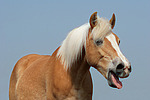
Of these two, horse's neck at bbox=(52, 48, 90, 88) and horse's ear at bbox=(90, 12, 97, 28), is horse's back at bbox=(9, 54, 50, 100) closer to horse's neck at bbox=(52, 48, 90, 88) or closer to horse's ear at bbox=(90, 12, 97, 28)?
horse's neck at bbox=(52, 48, 90, 88)

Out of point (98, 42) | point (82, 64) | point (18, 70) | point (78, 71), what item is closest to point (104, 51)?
point (98, 42)

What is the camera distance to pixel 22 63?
8.29m

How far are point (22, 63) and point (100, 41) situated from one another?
329 centimetres

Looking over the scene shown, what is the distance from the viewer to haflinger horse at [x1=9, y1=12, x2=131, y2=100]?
5.54 m

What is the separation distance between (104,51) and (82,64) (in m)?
0.54

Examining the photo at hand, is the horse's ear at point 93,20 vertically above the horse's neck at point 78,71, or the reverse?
the horse's ear at point 93,20

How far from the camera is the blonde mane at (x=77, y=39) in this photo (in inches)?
224

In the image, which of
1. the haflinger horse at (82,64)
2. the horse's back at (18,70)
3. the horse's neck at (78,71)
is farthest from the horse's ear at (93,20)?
the horse's back at (18,70)

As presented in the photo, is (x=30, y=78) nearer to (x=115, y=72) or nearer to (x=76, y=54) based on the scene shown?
(x=76, y=54)

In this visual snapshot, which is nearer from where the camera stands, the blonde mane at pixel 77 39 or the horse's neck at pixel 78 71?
the blonde mane at pixel 77 39

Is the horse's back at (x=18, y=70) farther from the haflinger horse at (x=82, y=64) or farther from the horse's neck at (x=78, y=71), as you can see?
the horse's neck at (x=78, y=71)

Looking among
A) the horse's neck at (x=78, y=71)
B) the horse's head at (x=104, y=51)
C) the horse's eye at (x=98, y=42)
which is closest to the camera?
the horse's head at (x=104, y=51)

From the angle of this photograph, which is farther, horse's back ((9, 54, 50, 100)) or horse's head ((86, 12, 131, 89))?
horse's back ((9, 54, 50, 100))

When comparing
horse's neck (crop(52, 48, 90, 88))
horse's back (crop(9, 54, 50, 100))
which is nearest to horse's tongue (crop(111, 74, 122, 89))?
horse's neck (crop(52, 48, 90, 88))
